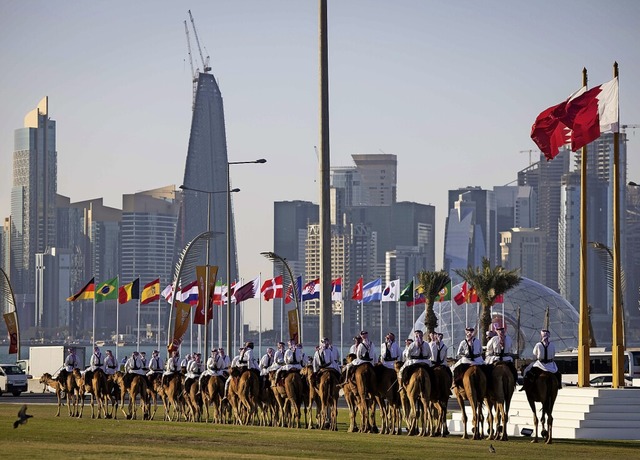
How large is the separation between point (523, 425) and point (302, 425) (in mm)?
5829

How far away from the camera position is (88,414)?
153 ft

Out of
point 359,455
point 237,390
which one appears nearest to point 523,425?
point 237,390

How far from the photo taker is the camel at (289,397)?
1508 inches

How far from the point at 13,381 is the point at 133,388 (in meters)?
27.2

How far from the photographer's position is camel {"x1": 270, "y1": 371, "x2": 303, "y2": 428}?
3831 cm

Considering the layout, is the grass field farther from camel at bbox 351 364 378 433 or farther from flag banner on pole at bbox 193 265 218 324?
flag banner on pole at bbox 193 265 218 324

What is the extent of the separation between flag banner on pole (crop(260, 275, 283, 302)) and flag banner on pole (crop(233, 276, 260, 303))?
1.54m

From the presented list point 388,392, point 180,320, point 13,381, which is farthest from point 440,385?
point 13,381

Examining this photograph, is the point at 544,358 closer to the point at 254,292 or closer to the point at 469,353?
the point at 469,353

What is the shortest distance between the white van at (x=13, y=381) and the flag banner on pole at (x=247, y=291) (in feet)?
45.2

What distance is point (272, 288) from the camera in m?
84.4

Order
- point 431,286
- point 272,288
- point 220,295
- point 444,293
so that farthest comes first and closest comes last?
1. point 444,293
2. point 431,286
3. point 220,295
4. point 272,288

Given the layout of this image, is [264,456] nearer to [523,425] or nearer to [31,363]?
[523,425]

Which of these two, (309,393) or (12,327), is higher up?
(12,327)
